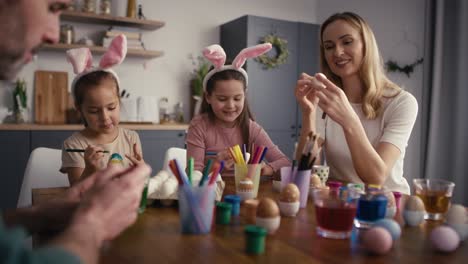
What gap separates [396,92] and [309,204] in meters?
0.88

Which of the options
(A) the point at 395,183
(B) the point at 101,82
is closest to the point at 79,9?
(B) the point at 101,82

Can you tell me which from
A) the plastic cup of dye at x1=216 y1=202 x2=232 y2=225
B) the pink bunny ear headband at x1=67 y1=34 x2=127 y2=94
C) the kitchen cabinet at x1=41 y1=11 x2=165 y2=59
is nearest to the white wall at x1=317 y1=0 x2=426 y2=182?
the kitchen cabinet at x1=41 y1=11 x2=165 y2=59

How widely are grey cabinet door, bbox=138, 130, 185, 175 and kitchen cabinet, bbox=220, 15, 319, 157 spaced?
0.87 metres

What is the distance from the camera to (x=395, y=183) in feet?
5.51

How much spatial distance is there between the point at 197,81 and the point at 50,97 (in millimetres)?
1394

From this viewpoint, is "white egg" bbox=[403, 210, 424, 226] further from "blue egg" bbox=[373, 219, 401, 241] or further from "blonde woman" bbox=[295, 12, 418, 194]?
"blonde woman" bbox=[295, 12, 418, 194]

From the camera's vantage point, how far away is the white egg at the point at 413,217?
94 cm

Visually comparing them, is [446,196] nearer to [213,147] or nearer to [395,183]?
[395,183]

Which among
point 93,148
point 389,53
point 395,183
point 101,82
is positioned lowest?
point 395,183

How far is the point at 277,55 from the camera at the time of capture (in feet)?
13.7

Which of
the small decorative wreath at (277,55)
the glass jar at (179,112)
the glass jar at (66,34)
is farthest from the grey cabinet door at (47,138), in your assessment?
the small decorative wreath at (277,55)

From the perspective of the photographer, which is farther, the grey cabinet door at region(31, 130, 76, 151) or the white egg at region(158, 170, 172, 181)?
the grey cabinet door at region(31, 130, 76, 151)

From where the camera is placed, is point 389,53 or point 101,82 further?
point 389,53

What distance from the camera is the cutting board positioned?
3666mm
